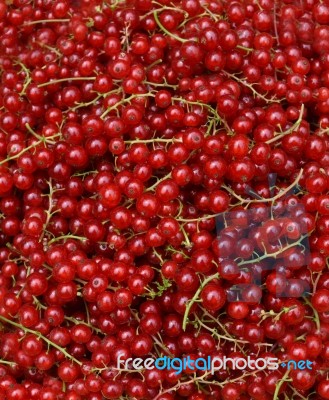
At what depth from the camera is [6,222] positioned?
1.03 m

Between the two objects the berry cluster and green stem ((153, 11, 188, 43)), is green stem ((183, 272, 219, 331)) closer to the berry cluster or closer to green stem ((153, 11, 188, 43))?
the berry cluster

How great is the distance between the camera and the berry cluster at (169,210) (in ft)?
2.96

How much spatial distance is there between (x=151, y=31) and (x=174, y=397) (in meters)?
0.69

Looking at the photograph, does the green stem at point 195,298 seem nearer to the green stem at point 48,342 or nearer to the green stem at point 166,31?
the green stem at point 48,342

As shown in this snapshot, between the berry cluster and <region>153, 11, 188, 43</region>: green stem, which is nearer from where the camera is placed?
the berry cluster

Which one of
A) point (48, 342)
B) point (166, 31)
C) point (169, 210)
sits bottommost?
point (48, 342)

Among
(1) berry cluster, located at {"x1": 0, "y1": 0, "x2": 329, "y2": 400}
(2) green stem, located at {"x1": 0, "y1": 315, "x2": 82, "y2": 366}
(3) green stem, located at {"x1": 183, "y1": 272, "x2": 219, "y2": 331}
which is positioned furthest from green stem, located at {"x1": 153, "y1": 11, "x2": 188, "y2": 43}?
(2) green stem, located at {"x1": 0, "y1": 315, "x2": 82, "y2": 366}

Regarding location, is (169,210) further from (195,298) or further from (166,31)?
(166,31)

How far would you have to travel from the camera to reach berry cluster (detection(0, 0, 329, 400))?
90 centimetres

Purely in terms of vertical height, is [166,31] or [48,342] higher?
[166,31]

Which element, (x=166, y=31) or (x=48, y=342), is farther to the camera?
(x=166, y=31)

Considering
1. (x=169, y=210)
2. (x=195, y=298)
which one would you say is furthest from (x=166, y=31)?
(x=195, y=298)

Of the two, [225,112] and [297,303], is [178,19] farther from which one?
[297,303]

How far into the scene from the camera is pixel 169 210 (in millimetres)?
922
